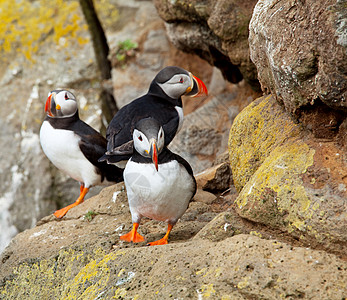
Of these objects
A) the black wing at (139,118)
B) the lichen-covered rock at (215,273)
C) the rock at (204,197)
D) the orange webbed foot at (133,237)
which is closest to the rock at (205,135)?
the black wing at (139,118)

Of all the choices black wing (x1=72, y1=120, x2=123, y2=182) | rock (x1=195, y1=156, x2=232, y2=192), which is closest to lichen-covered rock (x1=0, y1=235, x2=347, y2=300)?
rock (x1=195, y1=156, x2=232, y2=192)

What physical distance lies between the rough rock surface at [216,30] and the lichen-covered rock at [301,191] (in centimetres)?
206

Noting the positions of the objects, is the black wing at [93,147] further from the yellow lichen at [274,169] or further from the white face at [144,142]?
the yellow lichen at [274,169]

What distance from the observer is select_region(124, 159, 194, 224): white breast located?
134 inches

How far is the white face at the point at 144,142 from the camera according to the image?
3332mm

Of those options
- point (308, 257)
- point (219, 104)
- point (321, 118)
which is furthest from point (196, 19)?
point (308, 257)

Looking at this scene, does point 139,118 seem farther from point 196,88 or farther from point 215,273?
point 215,273

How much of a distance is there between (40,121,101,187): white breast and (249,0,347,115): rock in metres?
2.43

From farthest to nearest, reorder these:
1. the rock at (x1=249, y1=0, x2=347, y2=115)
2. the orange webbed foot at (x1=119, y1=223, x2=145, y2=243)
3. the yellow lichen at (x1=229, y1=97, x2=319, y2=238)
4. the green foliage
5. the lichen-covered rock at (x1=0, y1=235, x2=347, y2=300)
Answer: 1. the green foliage
2. the orange webbed foot at (x1=119, y1=223, x2=145, y2=243)
3. the yellow lichen at (x1=229, y1=97, x2=319, y2=238)
4. the rock at (x1=249, y1=0, x2=347, y2=115)
5. the lichen-covered rock at (x1=0, y1=235, x2=347, y2=300)

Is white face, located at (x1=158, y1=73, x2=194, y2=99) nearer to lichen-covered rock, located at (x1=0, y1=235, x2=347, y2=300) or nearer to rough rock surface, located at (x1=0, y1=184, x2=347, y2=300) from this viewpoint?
rough rock surface, located at (x1=0, y1=184, x2=347, y2=300)

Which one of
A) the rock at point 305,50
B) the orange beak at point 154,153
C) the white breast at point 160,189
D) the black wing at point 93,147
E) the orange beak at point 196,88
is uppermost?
the rock at point 305,50

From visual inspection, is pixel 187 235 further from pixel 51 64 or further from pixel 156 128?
pixel 51 64

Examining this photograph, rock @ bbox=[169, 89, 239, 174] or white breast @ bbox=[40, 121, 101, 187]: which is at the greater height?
white breast @ bbox=[40, 121, 101, 187]

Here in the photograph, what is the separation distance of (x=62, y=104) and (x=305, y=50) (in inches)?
116
